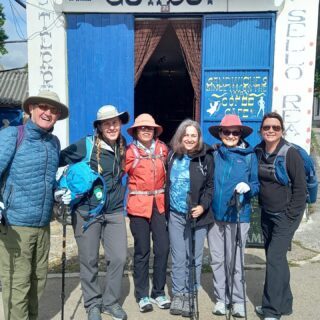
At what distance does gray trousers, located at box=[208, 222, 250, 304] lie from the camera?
3617 mm

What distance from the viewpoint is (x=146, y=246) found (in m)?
3.74

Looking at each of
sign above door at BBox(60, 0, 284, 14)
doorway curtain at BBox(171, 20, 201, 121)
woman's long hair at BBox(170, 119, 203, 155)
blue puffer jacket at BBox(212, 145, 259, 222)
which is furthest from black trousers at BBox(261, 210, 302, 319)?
sign above door at BBox(60, 0, 284, 14)

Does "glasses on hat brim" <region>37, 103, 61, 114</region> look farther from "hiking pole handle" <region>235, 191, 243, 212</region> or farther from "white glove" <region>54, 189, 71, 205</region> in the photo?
"hiking pole handle" <region>235, 191, 243, 212</region>

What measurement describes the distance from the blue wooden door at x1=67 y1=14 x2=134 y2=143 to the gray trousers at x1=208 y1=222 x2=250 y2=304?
3.58 m

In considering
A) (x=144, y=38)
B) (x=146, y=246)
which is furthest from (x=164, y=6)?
(x=146, y=246)

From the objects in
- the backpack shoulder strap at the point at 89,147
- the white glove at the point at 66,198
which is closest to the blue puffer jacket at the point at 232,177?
the backpack shoulder strap at the point at 89,147

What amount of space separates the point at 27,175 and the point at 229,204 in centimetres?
175

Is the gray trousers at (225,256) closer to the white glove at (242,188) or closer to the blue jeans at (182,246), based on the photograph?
the blue jeans at (182,246)

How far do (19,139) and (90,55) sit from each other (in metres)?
3.99

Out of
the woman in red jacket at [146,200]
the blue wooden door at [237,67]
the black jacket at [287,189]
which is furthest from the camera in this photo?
the blue wooden door at [237,67]

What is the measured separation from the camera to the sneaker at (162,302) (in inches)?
150

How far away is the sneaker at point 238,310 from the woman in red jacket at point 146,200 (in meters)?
0.64

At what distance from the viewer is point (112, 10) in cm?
649

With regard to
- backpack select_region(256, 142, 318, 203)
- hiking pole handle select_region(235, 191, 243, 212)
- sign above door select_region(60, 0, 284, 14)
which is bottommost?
hiking pole handle select_region(235, 191, 243, 212)
